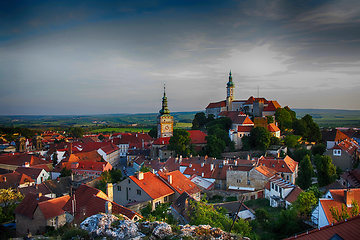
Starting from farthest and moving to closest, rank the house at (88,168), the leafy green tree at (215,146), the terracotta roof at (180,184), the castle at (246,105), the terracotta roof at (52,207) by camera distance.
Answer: the castle at (246,105)
the leafy green tree at (215,146)
the house at (88,168)
the terracotta roof at (180,184)
the terracotta roof at (52,207)

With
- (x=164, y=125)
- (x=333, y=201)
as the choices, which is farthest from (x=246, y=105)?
(x=333, y=201)

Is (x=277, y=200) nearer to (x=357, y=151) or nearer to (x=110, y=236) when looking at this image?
(x=110, y=236)

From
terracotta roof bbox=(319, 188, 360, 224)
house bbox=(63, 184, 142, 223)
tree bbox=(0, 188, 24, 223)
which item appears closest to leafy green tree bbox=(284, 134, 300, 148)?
terracotta roof bbox=(319, 188, 360, 224)

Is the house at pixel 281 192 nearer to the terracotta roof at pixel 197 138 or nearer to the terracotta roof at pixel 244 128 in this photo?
the terracotta roof at pixel 244 128

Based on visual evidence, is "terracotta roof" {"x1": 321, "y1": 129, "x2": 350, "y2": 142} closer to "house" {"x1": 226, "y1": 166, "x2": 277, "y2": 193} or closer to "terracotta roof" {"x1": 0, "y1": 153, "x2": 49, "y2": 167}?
"house" {"x1": 226, "y1": 166, "x2": 277, "y2": 193}

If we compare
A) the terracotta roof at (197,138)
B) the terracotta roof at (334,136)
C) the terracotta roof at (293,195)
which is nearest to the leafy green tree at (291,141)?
the terracotta roof at (334,136)

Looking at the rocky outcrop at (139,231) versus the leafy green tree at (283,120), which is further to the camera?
the leafy green tree at (283,120)
